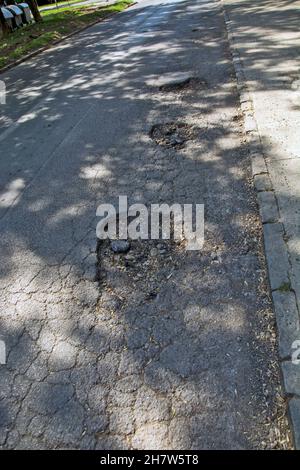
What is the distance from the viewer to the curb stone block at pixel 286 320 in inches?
95.3

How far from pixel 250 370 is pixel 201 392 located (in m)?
0.36

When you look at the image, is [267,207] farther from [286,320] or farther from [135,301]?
[135,301]

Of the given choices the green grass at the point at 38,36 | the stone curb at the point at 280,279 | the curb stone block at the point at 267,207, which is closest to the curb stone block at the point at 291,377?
the stone curb at the point at 280,279

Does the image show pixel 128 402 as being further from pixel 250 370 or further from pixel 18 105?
pixel 18 105

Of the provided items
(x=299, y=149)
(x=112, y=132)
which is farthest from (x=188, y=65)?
(x=299, y=149)

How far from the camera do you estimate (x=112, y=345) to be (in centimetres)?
268

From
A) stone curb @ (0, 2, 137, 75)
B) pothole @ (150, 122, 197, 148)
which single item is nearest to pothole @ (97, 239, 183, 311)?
pothole @ (150, 122, 197, 148)

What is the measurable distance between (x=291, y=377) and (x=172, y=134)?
165 inches

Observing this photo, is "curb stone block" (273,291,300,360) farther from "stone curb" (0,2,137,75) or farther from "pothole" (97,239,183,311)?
"stone curb" (0,2,137,75)

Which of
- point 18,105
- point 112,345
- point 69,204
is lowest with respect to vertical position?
point 112,345

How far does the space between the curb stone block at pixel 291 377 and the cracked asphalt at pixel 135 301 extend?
72 millimetres

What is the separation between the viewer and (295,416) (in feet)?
6.77

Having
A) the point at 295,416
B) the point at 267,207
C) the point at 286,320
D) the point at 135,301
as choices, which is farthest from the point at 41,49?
the point at 295,416

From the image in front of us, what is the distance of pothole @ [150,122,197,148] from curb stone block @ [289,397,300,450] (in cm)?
384
